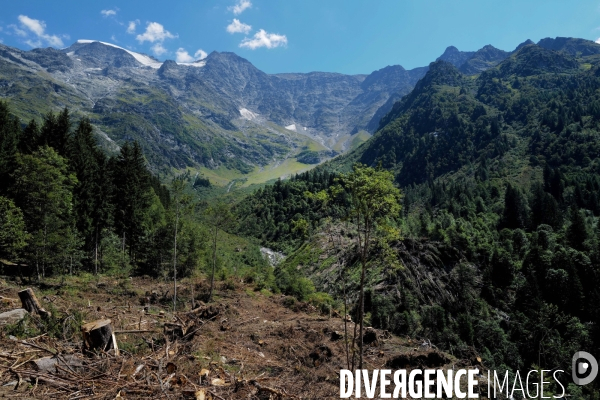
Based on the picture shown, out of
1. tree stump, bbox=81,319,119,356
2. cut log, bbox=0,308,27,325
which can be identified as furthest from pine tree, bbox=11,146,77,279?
tree stump, bbox=81,319,119,356

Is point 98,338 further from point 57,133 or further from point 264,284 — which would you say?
point 57,133

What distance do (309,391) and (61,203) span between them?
27921 millimetres

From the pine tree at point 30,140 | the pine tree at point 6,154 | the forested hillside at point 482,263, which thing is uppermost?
the pine tree at point 30,140

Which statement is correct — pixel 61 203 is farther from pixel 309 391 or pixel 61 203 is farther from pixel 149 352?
pixel 309 391

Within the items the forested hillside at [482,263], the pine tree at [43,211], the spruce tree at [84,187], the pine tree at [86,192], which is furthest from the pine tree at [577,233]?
the pine tree at [43,211]

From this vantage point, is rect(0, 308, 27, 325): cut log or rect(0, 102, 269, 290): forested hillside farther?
rect(0, 102, 269, 290): forested hillside

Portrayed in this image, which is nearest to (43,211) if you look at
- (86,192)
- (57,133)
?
(86,192)

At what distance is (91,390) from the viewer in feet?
27.0

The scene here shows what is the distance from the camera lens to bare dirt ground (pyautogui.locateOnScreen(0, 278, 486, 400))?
8.57 m

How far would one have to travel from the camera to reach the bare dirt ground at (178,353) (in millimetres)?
8570

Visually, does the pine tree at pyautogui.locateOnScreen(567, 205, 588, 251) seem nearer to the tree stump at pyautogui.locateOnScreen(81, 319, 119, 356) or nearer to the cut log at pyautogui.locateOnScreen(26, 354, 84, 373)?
the tree stump at pyautogui.locateOnScreen(81, 319, 119, 356)

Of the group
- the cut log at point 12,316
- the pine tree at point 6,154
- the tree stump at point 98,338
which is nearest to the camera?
the tree stump at point 98,338

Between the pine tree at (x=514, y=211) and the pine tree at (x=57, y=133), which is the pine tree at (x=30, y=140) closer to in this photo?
the pine tree at (x=57, y=133)

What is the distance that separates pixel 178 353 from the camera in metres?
12.2
